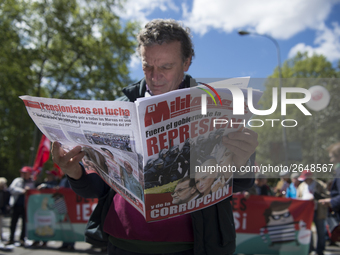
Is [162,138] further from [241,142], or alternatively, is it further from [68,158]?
[68,158]

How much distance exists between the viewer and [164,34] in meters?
1.42

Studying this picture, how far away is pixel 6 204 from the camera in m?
6.16

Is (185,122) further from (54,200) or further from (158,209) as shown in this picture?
(54,200)

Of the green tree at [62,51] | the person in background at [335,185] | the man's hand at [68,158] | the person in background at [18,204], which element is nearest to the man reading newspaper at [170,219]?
the man's hand at [68,158]

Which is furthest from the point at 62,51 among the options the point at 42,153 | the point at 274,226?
the point at 274,226

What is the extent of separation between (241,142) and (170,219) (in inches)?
17.0

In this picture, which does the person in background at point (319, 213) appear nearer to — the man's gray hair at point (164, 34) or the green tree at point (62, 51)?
the man's gray hair at point (164, 34)

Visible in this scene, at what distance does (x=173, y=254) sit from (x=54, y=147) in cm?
67

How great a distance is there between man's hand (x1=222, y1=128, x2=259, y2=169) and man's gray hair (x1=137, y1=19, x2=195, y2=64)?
0.57 m

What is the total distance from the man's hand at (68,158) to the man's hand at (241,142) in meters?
0.63

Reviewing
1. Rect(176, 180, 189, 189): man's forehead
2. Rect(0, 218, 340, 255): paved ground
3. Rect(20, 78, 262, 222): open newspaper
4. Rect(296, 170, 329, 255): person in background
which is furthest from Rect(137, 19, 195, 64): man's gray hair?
Rect(0, 218, 340, 255): paved ground

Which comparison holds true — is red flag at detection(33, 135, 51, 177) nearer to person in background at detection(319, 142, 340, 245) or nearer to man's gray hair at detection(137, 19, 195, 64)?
person in background at detection(319, 142, 340, 245)

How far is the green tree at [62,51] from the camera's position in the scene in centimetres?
1466

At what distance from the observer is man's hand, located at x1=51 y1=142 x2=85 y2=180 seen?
123 centimetres
